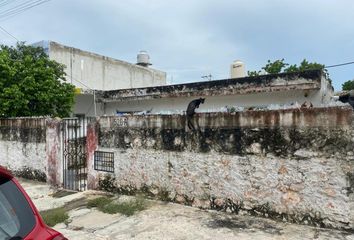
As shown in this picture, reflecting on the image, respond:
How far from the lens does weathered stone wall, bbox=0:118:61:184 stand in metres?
9.64

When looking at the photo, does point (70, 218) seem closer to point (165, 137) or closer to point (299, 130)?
point (165, 137)

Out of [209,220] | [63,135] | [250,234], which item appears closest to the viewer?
[250,234]

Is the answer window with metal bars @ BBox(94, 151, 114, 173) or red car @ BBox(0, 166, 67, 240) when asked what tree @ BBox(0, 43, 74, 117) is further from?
red car @ BBox(0, 166, 67, 240)

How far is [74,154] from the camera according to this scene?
9.18 meters

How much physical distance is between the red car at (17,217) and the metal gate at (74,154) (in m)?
6.58

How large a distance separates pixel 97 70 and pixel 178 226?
50.7 ft

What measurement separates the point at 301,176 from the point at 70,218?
13.9ft

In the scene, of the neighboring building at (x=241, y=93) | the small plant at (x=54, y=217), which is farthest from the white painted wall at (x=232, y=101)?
the small plant at (x=54, y=217)

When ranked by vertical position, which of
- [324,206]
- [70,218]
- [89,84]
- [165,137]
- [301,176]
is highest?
[89,84]

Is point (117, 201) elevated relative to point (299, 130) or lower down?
lower down

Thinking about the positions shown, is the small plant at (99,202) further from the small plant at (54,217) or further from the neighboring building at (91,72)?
the neighboring building at (91,72)

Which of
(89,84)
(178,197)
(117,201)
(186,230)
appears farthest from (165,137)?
(89,84)

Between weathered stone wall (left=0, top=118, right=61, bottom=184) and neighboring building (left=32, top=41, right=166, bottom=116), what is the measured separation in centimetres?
502

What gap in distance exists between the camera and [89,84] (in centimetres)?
1908
